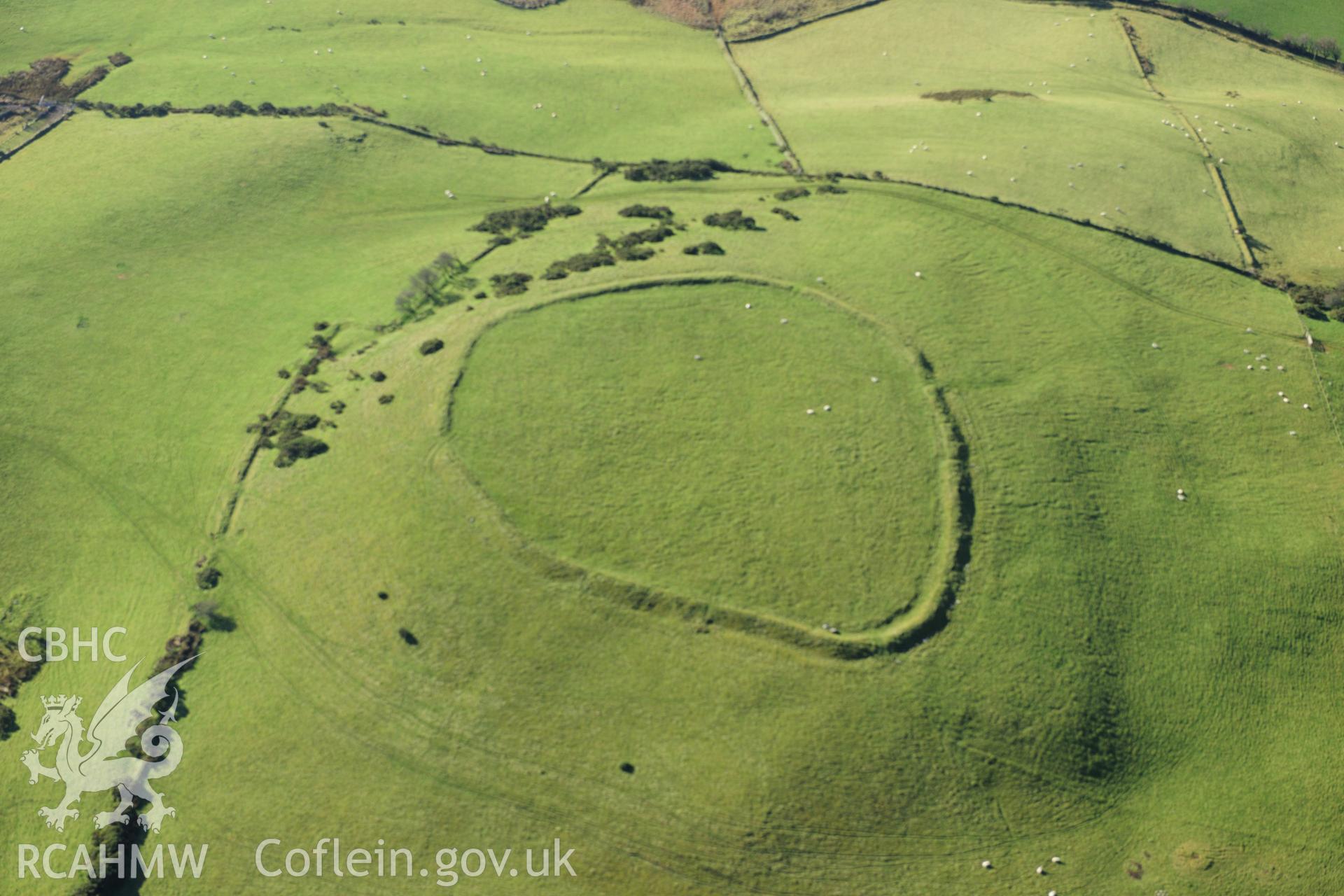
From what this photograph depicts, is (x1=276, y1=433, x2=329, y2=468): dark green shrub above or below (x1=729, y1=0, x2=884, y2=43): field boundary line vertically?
below

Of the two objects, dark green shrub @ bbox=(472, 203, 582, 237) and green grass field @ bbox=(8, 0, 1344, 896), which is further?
dark green shrub @ bbox=(472, 203, 582, 237)

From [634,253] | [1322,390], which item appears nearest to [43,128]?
[634,253]

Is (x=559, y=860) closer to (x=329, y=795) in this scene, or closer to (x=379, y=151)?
(x=329, y=795)

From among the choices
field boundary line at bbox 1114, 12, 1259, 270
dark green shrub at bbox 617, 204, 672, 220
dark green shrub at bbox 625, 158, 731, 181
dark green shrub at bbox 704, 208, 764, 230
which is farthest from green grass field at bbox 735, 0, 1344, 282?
dark green shrub at bbox 617, 204, 672, 220

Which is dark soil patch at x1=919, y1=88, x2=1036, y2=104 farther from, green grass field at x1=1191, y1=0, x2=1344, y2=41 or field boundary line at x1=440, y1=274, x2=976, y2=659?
field boundary line at x1=440, y1=274, x2=976, y2=659

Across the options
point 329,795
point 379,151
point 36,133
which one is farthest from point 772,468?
point 36,133

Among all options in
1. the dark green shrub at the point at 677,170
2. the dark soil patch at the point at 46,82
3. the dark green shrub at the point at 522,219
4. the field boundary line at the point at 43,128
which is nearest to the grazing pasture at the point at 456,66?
the dark soil patch at the point at 46,82

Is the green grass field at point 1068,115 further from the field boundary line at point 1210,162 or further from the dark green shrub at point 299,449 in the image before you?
the dark green shrub at point 299,449
